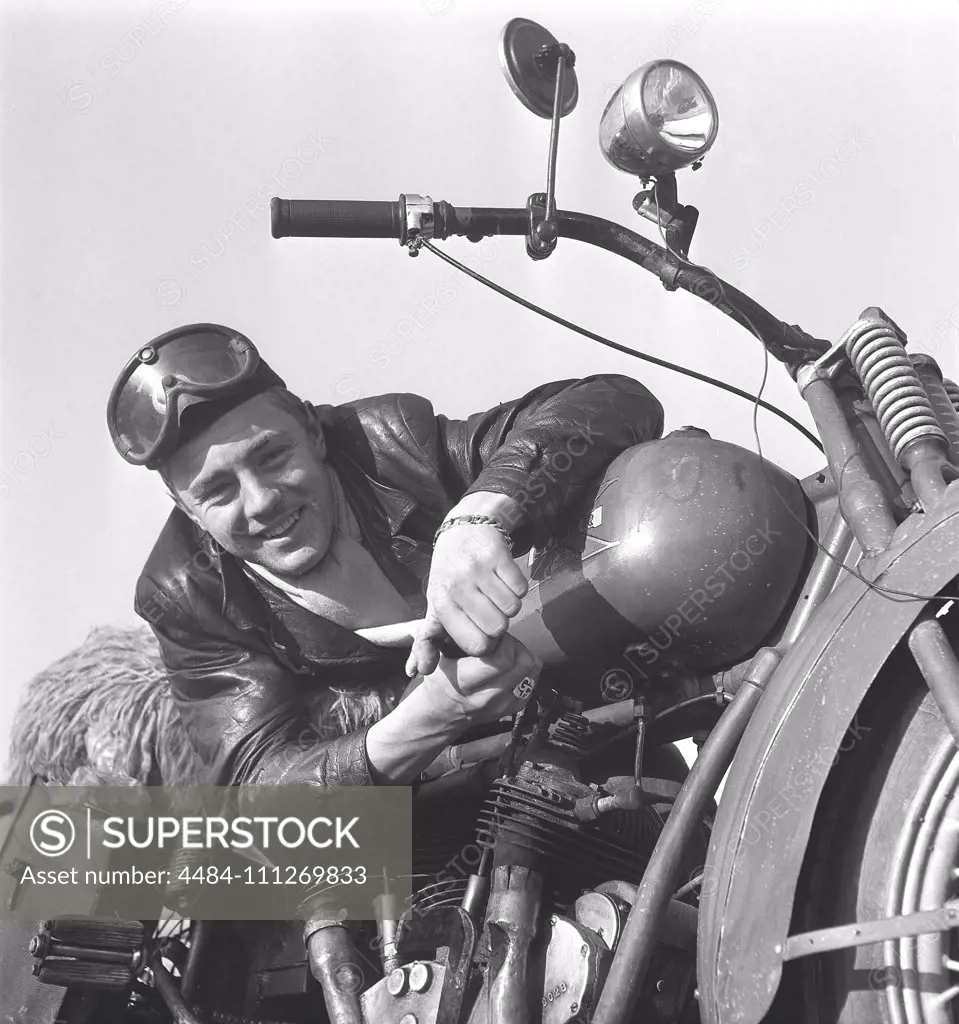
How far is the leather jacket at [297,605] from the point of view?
2445mm

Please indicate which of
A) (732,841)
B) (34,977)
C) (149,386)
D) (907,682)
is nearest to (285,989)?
(34,977)

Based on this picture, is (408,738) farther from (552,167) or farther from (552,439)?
(552,167)

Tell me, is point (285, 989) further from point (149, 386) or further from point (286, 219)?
point (286, 219)

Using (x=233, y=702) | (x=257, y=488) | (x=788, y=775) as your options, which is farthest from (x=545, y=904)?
(x=257, y=488)

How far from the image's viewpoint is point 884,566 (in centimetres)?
150

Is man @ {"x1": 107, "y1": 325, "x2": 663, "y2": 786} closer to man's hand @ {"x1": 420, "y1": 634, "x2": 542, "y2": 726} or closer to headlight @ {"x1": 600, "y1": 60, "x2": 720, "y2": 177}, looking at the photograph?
man's hand @ {"x1": 420, "y1": 634, "x2": 542, "y2": 726}

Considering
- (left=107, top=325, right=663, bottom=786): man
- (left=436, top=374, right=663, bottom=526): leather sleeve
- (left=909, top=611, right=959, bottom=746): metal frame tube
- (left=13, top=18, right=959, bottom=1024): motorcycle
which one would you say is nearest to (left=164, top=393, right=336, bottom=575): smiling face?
(left=107, top=325, right=663, bottom=786): man

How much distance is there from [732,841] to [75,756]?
7.58ft

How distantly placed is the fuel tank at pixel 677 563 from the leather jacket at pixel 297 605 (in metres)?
0.25

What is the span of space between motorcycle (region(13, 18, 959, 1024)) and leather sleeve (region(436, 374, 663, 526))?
0.04 meters

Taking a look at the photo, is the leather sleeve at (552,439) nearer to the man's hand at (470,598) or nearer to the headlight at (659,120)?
the man's hand at (470,598)

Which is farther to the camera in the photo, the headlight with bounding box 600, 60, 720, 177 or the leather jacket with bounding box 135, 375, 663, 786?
the leather jacket with bounding box 135, 375, 663, 786

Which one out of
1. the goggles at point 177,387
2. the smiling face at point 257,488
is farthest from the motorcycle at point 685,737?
the goggles at point 177,387

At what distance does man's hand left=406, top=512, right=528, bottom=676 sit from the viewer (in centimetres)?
188
